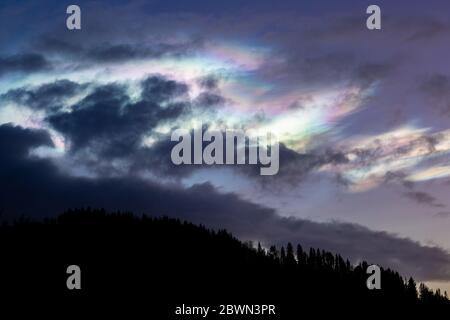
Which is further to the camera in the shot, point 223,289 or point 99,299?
point 223,289

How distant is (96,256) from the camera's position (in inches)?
7805

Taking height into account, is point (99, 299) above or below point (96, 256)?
below
